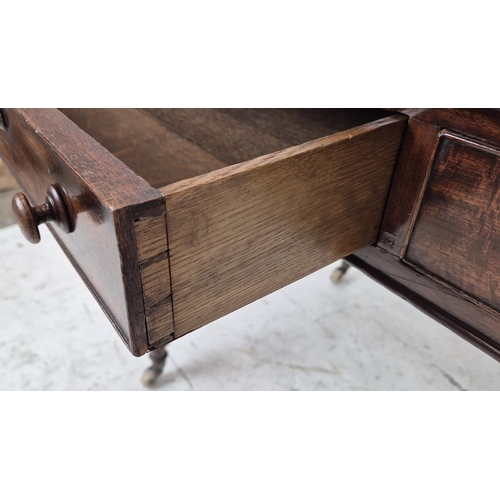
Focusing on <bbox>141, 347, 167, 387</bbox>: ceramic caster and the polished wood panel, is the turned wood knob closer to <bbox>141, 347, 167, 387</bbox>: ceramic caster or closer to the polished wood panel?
the polished wood panel

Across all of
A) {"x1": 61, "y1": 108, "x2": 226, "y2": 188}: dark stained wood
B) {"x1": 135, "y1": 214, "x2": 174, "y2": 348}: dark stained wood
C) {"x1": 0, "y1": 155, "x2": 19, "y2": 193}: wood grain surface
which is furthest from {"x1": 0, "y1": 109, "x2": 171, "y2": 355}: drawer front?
{"x1": 0, "y1": 155, "x2": 19, "y2": 193}: wood grain surface

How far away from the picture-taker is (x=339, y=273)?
1071mm

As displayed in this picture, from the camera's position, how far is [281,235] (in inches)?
20.1

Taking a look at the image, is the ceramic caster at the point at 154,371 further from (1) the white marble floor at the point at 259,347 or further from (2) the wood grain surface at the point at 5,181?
(2) the wood grain surface at the point at 5,181

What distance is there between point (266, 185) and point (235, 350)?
1.67 ft

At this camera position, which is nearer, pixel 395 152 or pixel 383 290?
pixel 395 152

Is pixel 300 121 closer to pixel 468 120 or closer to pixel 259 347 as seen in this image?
pixel 468 120

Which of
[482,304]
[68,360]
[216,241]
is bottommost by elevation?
[68,360]

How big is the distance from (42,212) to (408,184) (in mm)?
394

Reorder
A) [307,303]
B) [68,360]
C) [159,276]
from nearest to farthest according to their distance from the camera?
[159,276]
[68,360]
[307,303]

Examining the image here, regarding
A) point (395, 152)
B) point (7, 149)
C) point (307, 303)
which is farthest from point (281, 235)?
point (307, 303)

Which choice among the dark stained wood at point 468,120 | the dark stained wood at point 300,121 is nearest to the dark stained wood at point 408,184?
the dark stained wood at point 468,120

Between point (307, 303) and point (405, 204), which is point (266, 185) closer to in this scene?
point (405, 204)

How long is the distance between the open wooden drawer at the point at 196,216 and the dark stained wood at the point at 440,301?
0.05m
